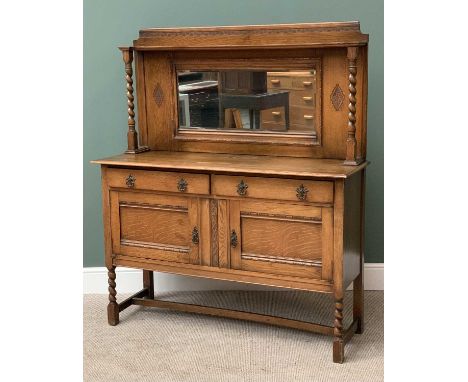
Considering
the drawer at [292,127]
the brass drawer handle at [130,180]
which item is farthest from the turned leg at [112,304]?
the drawer at [292,127]

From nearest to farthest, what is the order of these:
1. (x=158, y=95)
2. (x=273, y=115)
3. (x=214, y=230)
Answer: (x=214, y=230), (x=273, y=115), (x=158, y=95)

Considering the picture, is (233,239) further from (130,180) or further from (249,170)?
(130,180)

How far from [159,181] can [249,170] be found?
21.6 inches

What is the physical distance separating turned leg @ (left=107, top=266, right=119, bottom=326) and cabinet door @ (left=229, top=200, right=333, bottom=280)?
0.79 m

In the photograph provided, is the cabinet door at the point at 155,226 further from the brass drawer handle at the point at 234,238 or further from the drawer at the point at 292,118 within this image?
the drawer at the point at 292,118

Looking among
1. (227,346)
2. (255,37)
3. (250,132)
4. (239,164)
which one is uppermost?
(255,37)

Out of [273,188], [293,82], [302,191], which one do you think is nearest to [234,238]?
[273,188]

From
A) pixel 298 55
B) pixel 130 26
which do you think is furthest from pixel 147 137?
pixel 298 55

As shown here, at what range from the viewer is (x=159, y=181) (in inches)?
136

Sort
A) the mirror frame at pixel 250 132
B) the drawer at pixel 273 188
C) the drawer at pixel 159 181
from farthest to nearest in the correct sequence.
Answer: the mirror frame at pixel 250 132
the drawer at pixel 159 181
the drawer at pixel 273 188

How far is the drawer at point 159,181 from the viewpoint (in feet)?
10.9

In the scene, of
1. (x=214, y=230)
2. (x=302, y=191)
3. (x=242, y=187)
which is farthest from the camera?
(x=214, y=230)

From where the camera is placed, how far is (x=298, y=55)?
3473 millimetres

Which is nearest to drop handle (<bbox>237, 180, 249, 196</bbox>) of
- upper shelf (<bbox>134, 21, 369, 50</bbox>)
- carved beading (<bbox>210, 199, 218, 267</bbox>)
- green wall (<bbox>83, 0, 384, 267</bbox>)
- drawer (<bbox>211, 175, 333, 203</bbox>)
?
drawer (<bbox>211, 175, 333, 203</bbox>)
